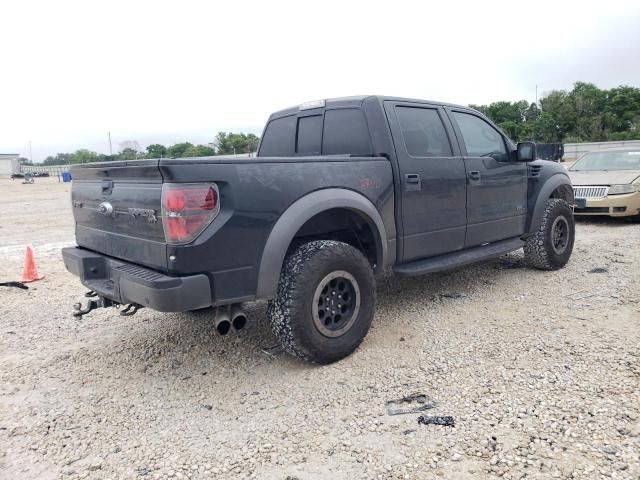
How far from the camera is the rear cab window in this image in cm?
443

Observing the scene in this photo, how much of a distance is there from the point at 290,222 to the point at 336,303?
75cm

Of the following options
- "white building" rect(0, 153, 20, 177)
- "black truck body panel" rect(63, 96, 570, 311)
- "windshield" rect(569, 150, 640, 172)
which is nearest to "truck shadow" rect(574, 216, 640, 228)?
"windshield" rect(569, 150, 640, 172)

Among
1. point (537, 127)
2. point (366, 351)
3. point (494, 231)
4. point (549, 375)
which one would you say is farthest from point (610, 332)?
point (537, 127)

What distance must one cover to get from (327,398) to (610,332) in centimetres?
243

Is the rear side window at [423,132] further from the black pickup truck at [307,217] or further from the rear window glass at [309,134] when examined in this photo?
the rear window glass at [309,134]

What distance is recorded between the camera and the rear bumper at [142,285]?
3.03m

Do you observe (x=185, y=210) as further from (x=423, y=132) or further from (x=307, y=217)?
(x=423, y=132)

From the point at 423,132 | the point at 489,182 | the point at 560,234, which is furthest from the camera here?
the point at 560,234

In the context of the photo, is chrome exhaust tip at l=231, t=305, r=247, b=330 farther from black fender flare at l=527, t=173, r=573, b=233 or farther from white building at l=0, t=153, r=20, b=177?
white building at l=0, t=153, r=20, b=177

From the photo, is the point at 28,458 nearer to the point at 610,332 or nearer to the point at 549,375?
the point at 549,375

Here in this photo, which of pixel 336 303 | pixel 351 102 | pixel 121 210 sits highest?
pixel 351 102

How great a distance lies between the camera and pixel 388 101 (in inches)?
176

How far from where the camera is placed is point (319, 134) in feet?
15.7

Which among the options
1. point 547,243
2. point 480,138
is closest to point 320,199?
point 480,138
